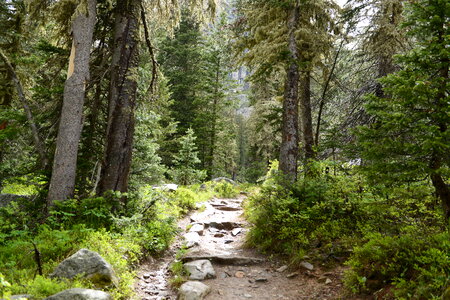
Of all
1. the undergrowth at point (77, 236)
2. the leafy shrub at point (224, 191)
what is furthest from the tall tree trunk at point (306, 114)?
the undergrowth at point (77, 236)

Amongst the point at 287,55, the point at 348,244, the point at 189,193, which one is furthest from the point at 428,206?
the point at 189,193

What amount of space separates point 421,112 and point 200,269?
16.3 feet

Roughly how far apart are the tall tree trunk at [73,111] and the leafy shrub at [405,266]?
243 inches

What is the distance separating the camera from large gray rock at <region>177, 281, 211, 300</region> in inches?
187

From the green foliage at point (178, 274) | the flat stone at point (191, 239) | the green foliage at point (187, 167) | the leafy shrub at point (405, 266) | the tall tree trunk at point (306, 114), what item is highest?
the tall tree trunk at point (306, 114)

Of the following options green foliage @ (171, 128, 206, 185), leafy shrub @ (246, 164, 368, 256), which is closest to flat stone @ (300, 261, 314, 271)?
leafy shrub @ (246, 164, 368, 256)

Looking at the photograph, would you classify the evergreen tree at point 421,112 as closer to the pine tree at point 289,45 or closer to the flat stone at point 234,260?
the flat stone at point 234,260

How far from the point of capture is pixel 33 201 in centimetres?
691

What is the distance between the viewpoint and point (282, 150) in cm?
898

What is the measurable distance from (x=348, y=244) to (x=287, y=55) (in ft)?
19.6

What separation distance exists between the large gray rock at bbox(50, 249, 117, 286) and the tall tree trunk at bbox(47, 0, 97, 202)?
8.17ft

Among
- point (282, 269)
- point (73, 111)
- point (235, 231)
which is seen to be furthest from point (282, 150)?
point (73, 111)

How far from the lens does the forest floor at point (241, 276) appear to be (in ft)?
16.6

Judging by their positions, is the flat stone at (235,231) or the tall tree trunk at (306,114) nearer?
the flat stone at (235,231)
